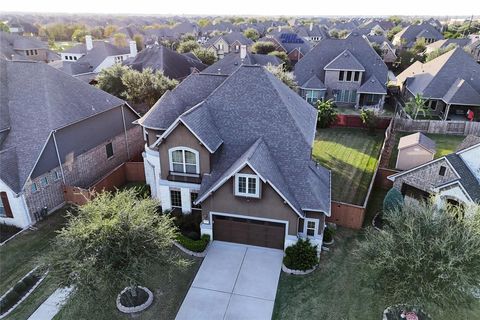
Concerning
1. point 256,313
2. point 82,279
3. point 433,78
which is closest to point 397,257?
point 256,313

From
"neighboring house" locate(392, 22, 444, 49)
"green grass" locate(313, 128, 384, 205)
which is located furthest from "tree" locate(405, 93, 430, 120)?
"neighboring house" locate(392, 22, 444, 49)

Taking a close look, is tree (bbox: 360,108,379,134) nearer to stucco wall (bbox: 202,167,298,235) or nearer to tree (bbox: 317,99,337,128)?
tree (bbox: 317,99,337,128)

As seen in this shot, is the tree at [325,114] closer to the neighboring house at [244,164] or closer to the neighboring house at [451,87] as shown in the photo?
the neighboring house at [451,87]

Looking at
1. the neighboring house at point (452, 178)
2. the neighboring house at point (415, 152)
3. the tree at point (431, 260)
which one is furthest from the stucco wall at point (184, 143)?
the neighboring house at point (415, 152)

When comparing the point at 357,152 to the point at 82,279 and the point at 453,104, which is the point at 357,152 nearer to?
the point at 453,104

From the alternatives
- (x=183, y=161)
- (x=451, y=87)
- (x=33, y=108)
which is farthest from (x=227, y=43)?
(x=183, y=161)
